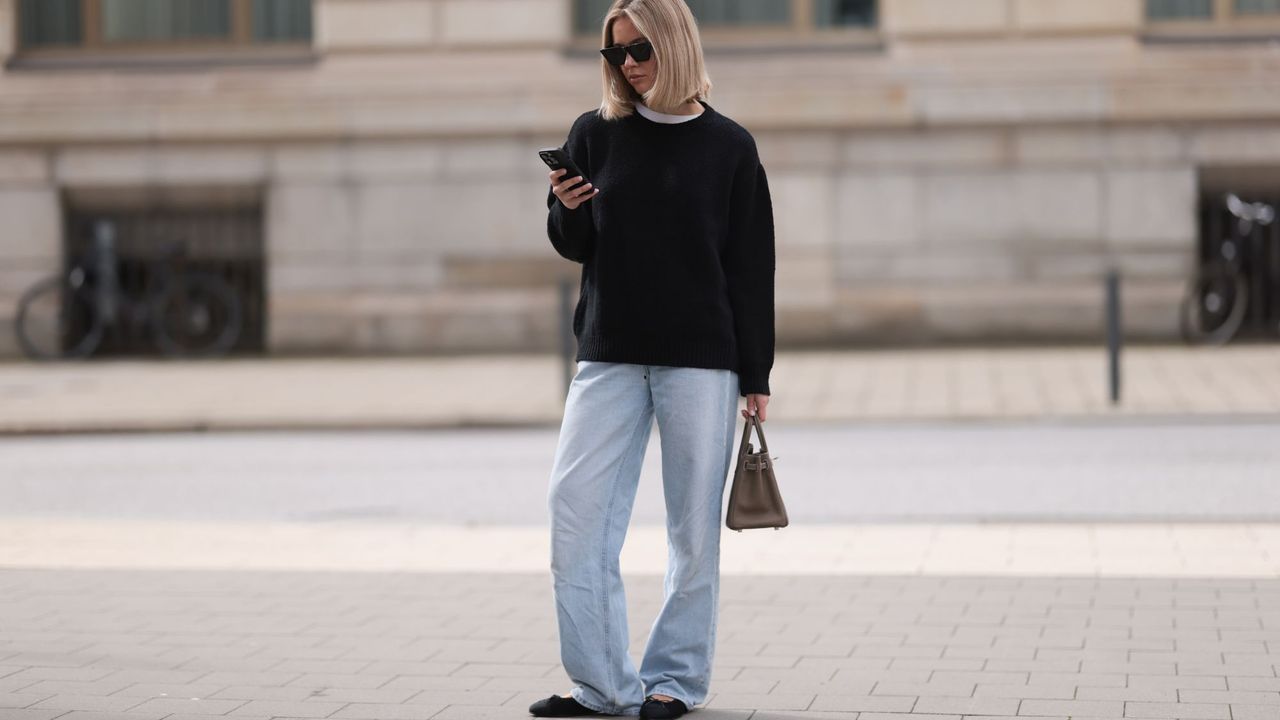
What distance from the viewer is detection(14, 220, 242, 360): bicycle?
19.1m

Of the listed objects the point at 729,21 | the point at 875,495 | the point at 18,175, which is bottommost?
the point at 875,495

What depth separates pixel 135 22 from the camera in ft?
66.2

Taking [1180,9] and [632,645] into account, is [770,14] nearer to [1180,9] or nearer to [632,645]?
[1180,9]

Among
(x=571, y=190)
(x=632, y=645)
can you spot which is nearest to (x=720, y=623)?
(x=632, y=645)

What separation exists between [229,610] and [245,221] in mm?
13654

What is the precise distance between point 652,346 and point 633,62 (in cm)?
69

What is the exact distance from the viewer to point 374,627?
6.22 meters

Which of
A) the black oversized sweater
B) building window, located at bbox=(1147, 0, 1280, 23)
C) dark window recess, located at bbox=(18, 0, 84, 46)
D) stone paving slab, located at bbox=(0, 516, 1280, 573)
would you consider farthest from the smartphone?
dark window recess, located at bbox=(18, 0, 84, 46)

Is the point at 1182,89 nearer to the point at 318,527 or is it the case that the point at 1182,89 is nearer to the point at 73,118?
the point at 73,118

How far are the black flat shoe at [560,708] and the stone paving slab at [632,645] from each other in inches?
4.8

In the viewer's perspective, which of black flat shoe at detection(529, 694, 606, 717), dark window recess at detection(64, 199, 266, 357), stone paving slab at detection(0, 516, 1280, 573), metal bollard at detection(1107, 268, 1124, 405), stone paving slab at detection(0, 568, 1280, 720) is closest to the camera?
black flat shoe at detection(529, 694, 606, 717)

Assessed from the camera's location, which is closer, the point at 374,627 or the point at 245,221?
the point at 374,627

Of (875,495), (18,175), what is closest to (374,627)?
(875,495)

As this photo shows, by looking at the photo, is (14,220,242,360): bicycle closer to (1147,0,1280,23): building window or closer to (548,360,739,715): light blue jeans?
(1147,0,1280,23): building window
